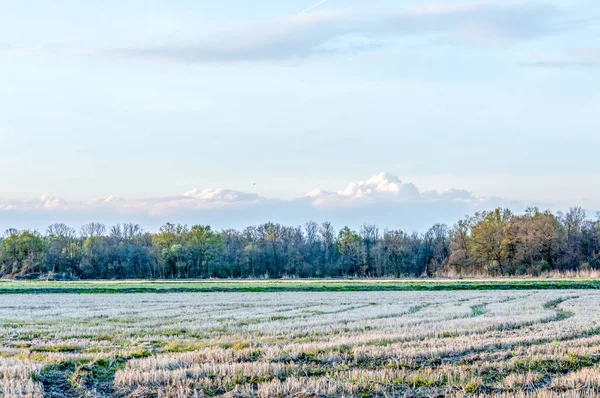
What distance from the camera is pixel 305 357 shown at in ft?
60.4

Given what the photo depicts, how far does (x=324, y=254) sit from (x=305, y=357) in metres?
132

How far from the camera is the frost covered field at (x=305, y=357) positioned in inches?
581

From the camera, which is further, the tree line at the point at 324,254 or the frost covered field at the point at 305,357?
the tree line at the point at 324,254

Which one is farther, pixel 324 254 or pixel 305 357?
pixel 324 254

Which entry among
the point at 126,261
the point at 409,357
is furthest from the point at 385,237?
the point at 409,357

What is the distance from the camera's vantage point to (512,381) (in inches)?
588

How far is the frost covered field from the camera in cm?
1476

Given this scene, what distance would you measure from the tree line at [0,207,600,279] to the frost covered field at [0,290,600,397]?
83.0 m

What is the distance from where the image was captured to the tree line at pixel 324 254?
111500mm

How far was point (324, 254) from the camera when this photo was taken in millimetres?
150375

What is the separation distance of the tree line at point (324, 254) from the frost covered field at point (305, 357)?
8302cm

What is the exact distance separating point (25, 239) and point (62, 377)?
135484 millimetres

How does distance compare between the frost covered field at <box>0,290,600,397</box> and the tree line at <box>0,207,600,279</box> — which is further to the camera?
the tree line at <box>0,207,600,279</box>

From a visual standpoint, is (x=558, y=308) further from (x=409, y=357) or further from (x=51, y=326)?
(x=51, y=326)
